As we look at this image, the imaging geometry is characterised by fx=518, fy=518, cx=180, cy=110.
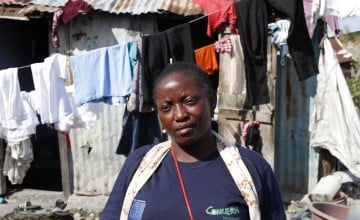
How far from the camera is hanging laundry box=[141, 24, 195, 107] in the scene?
219 inches

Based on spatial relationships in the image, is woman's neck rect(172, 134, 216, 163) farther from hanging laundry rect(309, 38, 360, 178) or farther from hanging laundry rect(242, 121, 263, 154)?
hanging laundry rect(309, 38, 360, 178)

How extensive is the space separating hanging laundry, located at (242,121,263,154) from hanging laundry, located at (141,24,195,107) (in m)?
1.17

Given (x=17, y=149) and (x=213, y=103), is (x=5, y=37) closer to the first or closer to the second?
(x=17, y=149)

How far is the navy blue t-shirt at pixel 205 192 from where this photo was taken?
5.97ft

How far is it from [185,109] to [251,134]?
14.5 feet

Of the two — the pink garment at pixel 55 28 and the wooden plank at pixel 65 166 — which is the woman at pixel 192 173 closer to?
the pink garment at pixel 55 28

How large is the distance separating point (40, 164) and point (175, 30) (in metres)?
4.41

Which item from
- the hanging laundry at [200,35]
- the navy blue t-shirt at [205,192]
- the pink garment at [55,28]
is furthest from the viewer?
the hanging laundry at [200,35]

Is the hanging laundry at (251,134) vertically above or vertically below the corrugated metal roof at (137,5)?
below

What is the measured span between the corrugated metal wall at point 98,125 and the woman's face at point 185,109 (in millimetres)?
4573

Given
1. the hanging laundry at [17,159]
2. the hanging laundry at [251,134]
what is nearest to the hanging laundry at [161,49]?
the hanging laundry at [251,134]

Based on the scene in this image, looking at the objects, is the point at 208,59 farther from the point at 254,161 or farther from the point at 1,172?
the point at 254,161

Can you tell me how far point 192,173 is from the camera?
6.20 feet

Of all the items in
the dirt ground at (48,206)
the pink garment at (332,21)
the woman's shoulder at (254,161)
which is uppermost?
the pink garment at (332,21)
